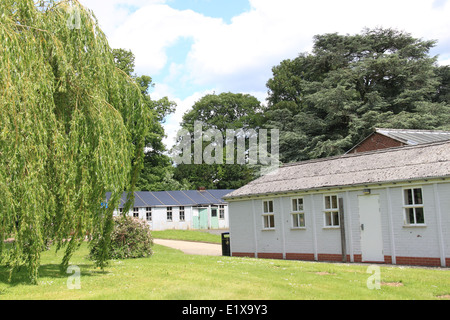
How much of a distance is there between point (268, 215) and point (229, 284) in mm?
11195

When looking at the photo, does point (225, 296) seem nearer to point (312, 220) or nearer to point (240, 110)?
point (312, 220)

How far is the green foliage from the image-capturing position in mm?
19531

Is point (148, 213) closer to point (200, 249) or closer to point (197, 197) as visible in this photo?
point (197, 197)

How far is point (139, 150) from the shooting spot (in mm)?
14000

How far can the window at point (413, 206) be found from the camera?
53.0 ft

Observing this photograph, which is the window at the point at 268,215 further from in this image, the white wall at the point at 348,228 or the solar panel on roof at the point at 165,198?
the solar panel on roof at the point at 165,198

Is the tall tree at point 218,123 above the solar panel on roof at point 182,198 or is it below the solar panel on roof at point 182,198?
above

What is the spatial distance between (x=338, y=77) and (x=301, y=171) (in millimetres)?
22177

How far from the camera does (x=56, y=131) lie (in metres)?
10.8

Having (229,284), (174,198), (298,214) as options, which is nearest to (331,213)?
(298,214)

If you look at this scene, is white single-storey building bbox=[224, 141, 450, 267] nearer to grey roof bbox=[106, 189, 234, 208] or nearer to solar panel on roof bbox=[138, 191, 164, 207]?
solar panel on roof bbox=[138, 191, 164, 207]

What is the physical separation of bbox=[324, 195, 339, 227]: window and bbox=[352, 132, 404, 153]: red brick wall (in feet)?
28.8

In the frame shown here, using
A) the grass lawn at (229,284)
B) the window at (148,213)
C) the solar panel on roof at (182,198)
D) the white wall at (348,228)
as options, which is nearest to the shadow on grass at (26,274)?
the grass lawn at (229,284)
